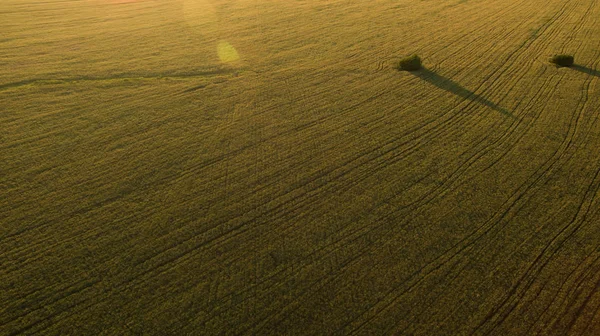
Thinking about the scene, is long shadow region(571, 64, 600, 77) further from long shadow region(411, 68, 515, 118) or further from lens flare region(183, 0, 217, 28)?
lens flare region(183, 0, 217, 28)

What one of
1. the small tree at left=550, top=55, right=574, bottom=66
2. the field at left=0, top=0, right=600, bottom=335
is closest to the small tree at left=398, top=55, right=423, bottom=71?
the field at left=0, top=0, right=600, bottom=335

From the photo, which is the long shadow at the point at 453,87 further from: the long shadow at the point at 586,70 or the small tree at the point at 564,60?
the long shadow at the point at 586,70

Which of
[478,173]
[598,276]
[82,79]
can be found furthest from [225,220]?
[82,79]

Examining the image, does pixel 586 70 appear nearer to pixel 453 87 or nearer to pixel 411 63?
pixel 453 87

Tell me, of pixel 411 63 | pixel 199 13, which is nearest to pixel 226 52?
pixel 411 63

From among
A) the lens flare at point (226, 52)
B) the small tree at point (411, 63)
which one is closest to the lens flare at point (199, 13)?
the lens flare at point (226, 52)

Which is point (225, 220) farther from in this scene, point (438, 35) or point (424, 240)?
point (438, 35)
